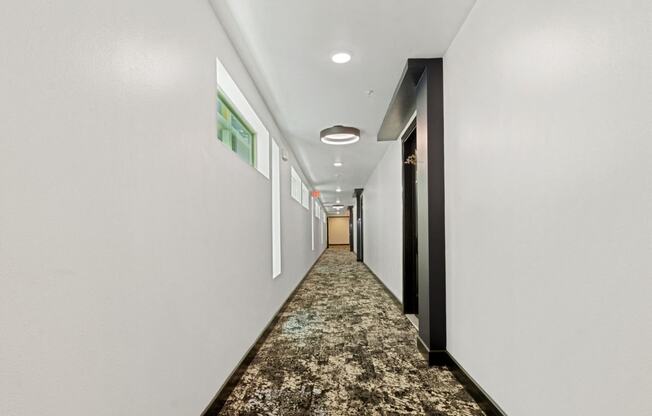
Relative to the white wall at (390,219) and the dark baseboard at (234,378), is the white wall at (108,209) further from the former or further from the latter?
the white wall at (390,219)

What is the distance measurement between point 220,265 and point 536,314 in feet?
6.43

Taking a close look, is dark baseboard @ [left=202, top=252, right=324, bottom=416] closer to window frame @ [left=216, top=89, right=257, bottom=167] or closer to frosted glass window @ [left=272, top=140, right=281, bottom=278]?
frosted glass window @ [left=272, top=140, right=281, bottom=278]

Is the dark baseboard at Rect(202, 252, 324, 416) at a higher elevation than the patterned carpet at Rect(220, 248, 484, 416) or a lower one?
higher

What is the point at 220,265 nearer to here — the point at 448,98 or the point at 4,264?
the point at 4,264

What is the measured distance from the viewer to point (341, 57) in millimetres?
2977

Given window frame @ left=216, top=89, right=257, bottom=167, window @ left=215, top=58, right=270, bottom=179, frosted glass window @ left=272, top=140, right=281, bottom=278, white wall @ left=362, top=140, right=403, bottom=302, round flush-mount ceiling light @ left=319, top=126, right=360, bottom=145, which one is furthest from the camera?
white wall @ left=362, top=140, right=403, bottom=302

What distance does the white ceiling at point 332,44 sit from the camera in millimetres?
Result: 2318

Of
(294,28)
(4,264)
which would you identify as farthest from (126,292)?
(294,28)

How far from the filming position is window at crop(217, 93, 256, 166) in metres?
3.13

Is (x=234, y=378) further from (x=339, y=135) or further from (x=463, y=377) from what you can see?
(x=339, y=135)

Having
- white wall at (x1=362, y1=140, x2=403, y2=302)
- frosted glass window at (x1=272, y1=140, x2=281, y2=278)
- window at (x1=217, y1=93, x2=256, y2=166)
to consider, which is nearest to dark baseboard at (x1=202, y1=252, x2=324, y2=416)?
frosted glass window at (x1=272, y1=140, x2=281, y2=278)

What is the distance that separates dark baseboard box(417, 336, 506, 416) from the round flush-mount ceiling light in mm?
3043

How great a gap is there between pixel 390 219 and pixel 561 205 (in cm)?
487

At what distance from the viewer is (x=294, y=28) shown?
2531 mm
